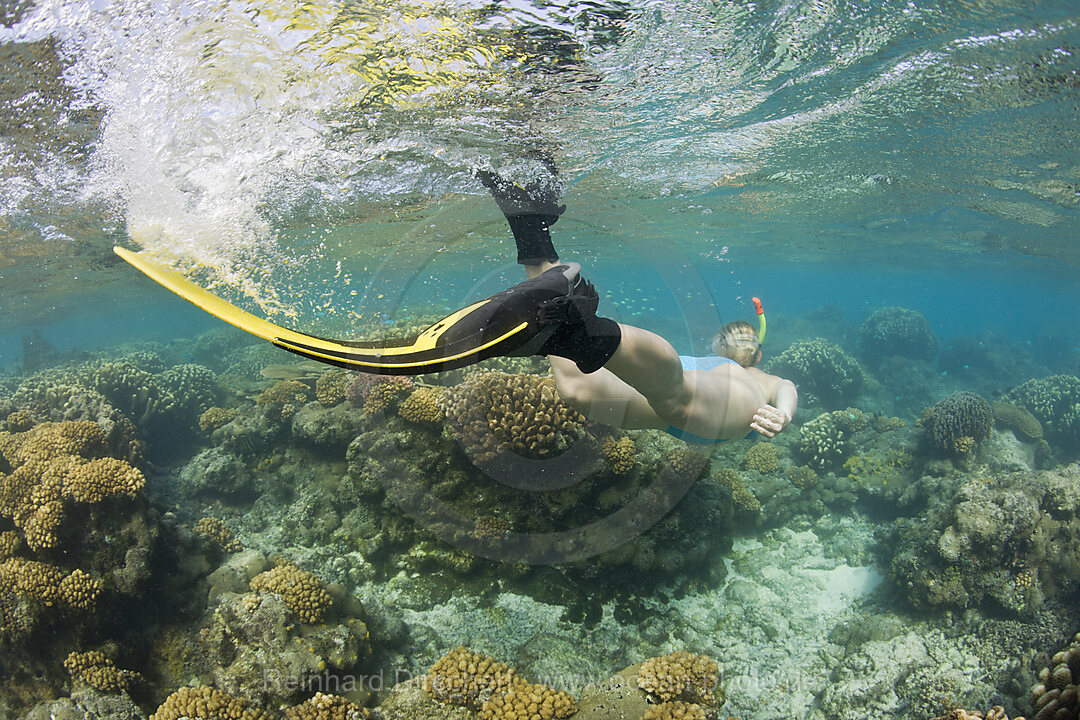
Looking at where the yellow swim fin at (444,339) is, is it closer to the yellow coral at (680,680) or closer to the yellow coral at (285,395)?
the yellow coral at (680,680)

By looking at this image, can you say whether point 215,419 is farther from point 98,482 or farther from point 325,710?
point 325,710

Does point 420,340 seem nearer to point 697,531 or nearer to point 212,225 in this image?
point 697,531

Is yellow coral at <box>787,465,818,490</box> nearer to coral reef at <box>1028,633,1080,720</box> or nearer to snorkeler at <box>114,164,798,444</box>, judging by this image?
coral reef at <box>1028,633,1080,720</box>

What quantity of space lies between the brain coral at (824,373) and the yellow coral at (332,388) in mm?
15990

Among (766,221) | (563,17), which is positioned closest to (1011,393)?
(766,221)

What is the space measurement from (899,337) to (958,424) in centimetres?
1537

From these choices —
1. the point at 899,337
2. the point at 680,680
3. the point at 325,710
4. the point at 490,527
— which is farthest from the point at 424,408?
the point at 899,337

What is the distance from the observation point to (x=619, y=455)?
5.77 meters

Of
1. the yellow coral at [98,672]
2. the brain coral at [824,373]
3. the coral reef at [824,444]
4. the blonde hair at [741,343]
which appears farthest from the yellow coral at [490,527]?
the brain coral at [824,373]

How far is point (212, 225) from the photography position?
492 inches

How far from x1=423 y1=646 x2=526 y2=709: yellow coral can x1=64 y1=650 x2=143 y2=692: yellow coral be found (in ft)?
9.62

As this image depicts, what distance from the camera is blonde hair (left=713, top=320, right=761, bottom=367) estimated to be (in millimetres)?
4816

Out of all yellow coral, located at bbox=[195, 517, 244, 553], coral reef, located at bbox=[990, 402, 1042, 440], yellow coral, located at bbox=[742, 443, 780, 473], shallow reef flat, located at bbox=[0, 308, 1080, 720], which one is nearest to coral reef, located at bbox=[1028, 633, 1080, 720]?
shallow reef flat, located at bbox=[0, 308, 1080, 720]

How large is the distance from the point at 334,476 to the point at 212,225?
9952 mm
